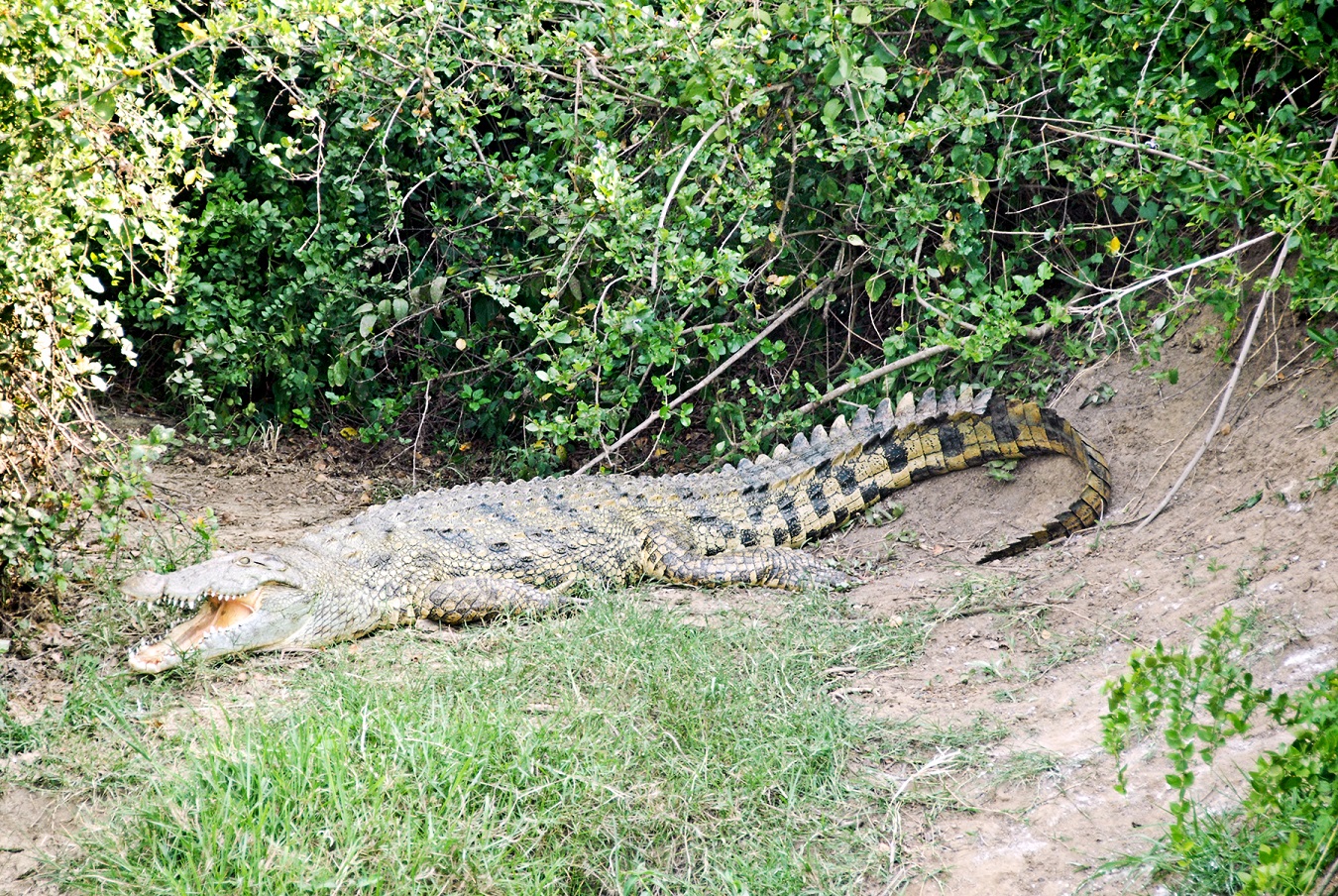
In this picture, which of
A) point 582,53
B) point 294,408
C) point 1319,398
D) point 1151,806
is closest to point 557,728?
point 1151,806

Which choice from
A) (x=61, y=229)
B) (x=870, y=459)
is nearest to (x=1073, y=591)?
(x=870, y=459)

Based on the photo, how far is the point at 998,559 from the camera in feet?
16.6

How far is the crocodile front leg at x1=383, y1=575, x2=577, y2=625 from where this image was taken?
16.4 feet

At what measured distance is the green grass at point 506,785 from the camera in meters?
3.01

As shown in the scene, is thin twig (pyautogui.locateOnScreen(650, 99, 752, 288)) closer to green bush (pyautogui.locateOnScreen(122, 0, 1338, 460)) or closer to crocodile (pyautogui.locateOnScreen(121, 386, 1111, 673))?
green bush (pyautogui.locateOnScreen(122, 0, 1338, 460))

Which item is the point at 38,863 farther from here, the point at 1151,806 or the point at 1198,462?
the point at 1198,462

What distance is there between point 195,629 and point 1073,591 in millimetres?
3593

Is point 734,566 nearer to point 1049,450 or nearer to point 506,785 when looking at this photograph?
point 1049,450

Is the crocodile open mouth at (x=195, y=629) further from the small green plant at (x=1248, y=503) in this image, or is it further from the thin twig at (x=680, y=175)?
the small green plant at (x=1248, y=503)

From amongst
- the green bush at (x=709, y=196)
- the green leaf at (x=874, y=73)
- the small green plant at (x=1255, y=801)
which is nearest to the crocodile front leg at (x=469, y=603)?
the green bush at (x=709, y=196)

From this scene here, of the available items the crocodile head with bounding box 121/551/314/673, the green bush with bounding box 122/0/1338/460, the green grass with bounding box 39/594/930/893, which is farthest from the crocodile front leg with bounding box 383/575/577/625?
the green bush with bounding box 122/0/1338/460

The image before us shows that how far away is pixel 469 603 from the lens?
16.4 feet

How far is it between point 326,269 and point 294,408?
3.64 ft

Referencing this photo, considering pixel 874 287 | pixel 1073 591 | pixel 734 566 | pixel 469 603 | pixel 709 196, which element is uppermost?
pixel 709 196
